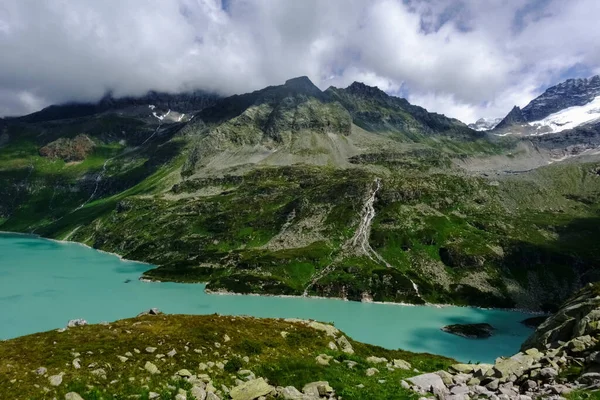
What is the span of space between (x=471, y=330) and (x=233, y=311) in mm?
80054

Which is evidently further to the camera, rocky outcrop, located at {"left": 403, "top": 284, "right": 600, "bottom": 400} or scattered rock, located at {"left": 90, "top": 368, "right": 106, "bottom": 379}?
scattered rock, located at {"left": 90, "top": 368, "right": 106, "bottom": 379}

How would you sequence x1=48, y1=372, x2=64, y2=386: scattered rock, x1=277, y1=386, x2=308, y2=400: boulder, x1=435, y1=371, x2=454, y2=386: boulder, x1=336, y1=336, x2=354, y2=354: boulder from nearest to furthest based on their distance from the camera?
x1=277, y1=386, x2=308, y2=400: boulder
x1=48, y1=372, x2=64, y2=386: scattered rock
x1=435, y1=371, x2=454, y2=386: boulder
x1=336, y1=336, x2=354, y2=354: boulder

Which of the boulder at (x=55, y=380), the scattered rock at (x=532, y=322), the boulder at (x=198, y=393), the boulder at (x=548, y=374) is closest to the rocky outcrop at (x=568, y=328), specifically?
the boulder at (x=548, y=374)

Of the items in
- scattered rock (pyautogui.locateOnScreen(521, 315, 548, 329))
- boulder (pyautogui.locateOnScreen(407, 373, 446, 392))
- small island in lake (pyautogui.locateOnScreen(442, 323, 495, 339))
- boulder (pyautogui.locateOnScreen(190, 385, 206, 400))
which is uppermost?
boulder (pyautogui.locateOnScreen(407, 373, 446, 392))

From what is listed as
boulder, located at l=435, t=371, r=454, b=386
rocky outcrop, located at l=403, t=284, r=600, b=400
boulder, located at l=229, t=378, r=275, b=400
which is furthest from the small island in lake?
boulder, located at l=229, t=378, r=275, b=400

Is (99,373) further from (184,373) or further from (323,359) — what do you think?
(323,359)

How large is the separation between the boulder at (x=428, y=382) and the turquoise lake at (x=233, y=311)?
94211 millimetres

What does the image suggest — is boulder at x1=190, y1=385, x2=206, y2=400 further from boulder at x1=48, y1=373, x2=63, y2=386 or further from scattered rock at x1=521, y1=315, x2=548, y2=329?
scattered rock at x1=521, y1=315, x2=548, y2=329

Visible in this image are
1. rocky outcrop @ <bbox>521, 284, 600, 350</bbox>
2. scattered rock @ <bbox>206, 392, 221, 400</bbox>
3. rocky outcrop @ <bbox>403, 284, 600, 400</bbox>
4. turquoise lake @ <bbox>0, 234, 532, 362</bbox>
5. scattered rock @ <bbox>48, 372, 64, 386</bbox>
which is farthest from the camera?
turquoise lake @ <bbox>0, 234, 532, 362</bbox>

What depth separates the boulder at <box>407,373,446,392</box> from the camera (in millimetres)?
21047

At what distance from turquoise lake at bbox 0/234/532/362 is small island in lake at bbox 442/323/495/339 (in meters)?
2.88

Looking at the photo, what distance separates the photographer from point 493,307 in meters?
175

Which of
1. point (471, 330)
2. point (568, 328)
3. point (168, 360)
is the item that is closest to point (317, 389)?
point (168, 360)

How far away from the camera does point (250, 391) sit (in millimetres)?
20125
